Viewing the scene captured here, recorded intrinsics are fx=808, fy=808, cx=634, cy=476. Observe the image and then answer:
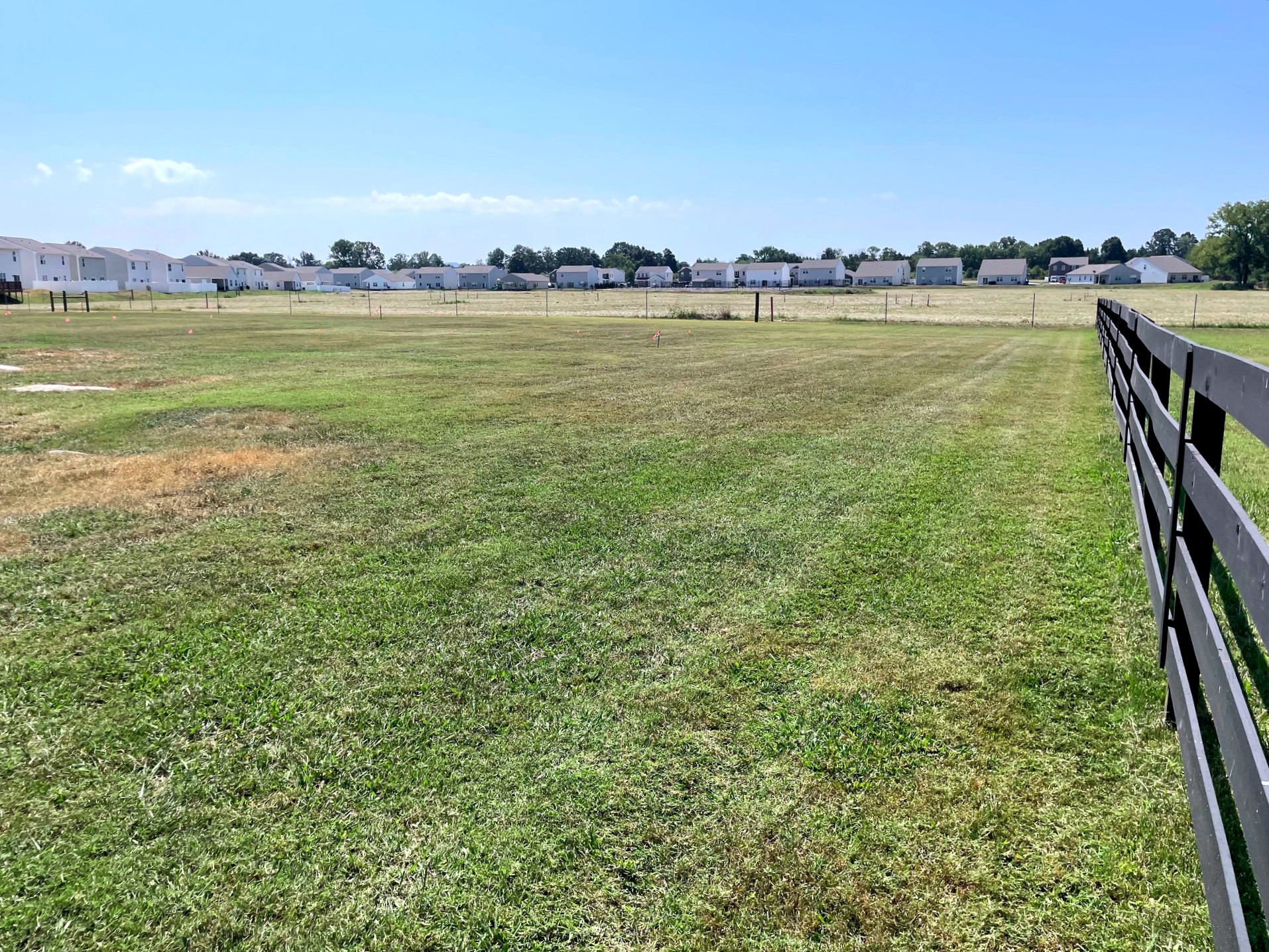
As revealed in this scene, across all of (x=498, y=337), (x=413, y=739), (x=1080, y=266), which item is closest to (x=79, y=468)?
(x=413, y=739)

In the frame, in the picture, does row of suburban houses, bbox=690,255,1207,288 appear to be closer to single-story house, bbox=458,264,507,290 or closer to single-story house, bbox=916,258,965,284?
single-story house, bbox=916,258,965,284

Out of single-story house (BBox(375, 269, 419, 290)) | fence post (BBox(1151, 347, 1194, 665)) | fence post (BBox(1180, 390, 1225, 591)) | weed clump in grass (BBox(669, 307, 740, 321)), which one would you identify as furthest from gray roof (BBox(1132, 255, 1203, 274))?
fence post (BBox(1180, 390, 1225, 591))

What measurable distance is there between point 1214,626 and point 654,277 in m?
143

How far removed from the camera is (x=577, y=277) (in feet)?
469

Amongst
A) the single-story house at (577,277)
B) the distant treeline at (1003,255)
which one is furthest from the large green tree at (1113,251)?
the single-story house at (577,277)

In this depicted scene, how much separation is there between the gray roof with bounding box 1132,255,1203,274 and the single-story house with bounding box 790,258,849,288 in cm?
4535

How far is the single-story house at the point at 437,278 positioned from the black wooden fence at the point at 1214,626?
14927 cm

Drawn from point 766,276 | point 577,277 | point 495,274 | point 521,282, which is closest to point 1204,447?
point 766,276

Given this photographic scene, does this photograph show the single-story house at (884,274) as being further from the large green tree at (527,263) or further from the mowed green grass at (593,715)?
the mowed green grass at (593,715)

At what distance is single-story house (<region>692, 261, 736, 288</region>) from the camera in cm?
13738

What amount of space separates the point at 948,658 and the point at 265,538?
4.47 m

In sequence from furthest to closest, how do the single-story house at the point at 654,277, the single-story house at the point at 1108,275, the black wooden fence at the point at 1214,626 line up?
the single-story house at the point at 654,277, the single-story house at the point at 1108,275, the black wooden fence at the point at 1214,626

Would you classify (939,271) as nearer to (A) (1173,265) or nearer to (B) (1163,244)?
(A) (1173,265)

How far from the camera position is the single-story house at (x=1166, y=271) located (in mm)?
123062
